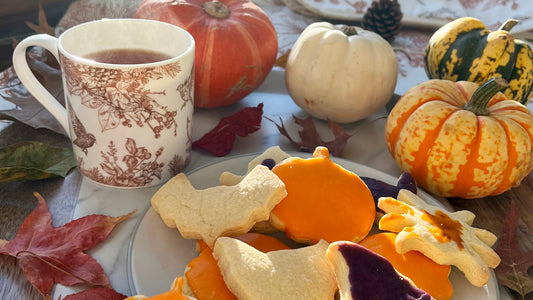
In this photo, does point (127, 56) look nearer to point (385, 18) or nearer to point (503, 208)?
point (503, 208)

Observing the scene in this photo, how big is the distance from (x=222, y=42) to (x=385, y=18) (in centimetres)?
60

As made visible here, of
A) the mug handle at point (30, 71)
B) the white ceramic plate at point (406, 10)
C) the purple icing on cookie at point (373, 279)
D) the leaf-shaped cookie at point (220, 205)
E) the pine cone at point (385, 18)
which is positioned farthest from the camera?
the white ceramic plate at point (406, 10)

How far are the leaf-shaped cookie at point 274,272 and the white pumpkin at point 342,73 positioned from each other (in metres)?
0.41

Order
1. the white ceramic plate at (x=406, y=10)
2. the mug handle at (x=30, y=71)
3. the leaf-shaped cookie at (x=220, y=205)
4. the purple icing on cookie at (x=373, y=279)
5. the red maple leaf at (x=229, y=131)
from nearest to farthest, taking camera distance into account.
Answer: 1. the purple icing on cookie at (x=373, y=279)
2. the leaf-shaped cookie at (x=220, y=205)
3. the mug handle at (x=30, y=71)
4. the red maple leaf at (x=229, y=131)
5. the white ceramic plate at (x=406, y=10)

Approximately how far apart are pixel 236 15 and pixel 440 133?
16.6 inches

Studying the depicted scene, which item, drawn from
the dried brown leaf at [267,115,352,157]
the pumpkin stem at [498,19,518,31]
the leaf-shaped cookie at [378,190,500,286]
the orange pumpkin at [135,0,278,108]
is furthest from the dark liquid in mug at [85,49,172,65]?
the pumpkin stem at [498,19,518,31]

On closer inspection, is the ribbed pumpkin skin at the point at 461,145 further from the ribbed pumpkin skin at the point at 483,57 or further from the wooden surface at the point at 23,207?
the wooden surface at the point at 23,207

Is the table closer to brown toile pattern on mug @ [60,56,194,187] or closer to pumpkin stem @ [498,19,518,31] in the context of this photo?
brown toile pattern on mug @ [60,56,194,187]

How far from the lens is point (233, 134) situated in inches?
33.5

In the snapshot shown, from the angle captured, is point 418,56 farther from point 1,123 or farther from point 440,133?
point 1,123

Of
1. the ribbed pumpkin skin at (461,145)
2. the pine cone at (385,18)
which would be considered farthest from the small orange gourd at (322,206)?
the pine cone at (385,18)

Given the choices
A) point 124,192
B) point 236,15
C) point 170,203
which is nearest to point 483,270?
point 170,203

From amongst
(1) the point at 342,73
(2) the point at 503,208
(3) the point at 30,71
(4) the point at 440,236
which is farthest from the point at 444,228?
(3) the point at 30,71

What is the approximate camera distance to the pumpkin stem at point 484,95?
730 mm
